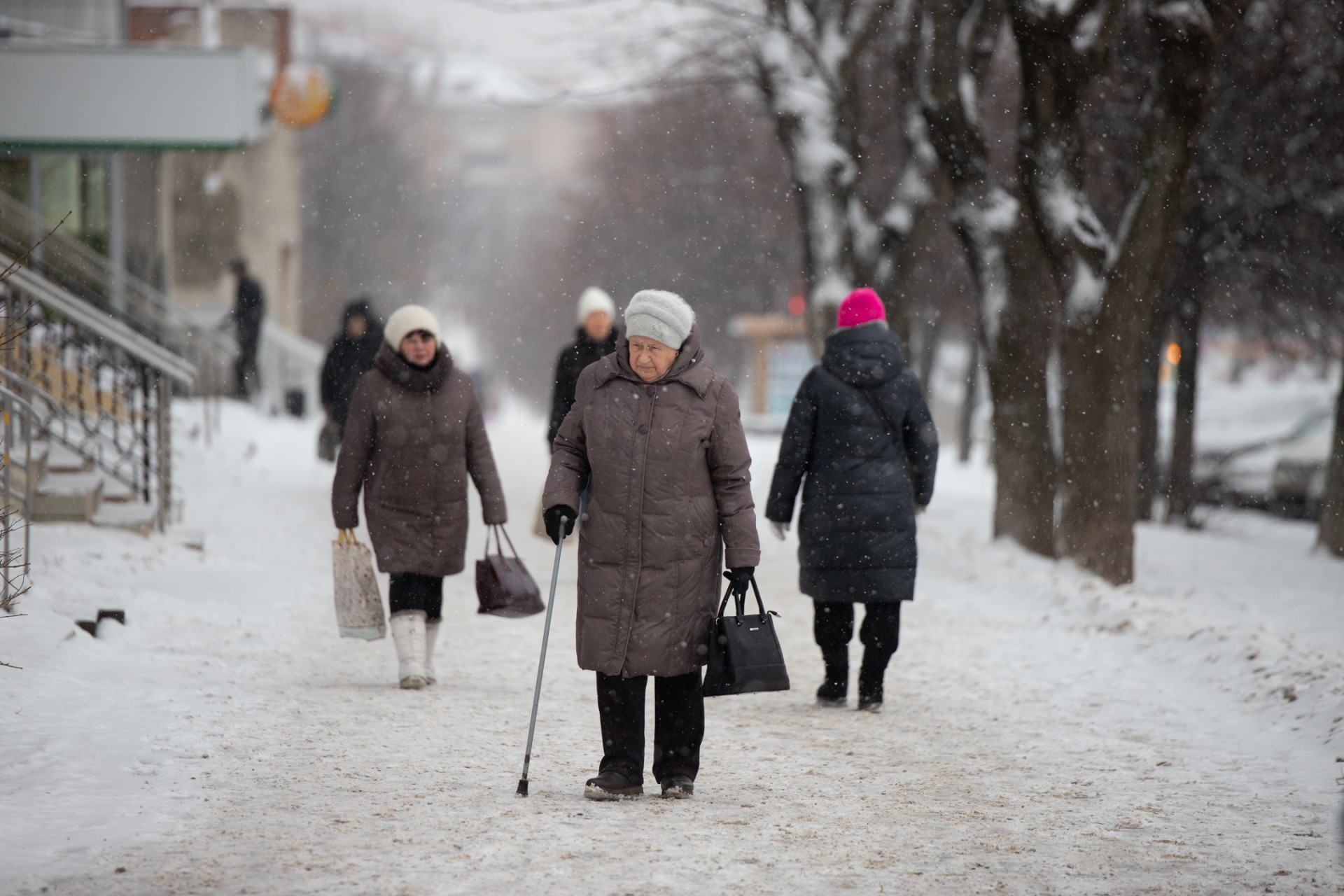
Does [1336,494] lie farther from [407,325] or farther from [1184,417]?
[407,325]

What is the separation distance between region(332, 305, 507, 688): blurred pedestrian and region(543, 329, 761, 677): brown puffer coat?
1.96 metres

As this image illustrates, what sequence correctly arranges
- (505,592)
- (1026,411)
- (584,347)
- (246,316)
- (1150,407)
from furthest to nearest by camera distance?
Answer: (246,316) → (1150,407) → (1026,411) → (584,347) → (505,592)

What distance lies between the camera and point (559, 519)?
5.07 meters

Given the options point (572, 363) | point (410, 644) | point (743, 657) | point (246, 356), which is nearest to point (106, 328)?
point (572, 363)

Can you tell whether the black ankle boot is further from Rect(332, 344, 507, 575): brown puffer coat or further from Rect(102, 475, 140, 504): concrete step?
Rect(102, 475, 140, 504): concrete step

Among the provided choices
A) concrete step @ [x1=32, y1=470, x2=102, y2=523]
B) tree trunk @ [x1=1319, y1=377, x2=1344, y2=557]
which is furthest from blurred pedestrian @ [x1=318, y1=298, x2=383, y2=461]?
tree trunk @ [x1=1319, y1=377, x2=1344, y2=557]

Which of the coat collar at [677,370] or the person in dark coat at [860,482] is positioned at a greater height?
the coat collar at [677,370]

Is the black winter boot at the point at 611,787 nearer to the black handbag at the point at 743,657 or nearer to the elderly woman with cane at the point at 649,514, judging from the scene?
the elderly woman with cane at the point at 649,514

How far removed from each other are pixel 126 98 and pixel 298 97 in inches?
197

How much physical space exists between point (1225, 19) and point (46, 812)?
9.30m

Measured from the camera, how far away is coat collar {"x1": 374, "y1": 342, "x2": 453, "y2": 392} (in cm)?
700

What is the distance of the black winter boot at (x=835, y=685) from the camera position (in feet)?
23.2

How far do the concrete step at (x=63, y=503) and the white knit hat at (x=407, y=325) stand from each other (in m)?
4.39

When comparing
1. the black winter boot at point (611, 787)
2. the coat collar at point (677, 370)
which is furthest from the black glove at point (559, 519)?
the black winter boot at point (611, 787)
